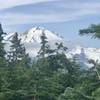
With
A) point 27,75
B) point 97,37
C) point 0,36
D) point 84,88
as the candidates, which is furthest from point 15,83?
point 0,36

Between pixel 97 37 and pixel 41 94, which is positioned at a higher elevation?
pixel 97 37

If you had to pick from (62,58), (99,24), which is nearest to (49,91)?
(99,24)

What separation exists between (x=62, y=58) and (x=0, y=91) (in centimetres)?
2511

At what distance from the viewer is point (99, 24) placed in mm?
14609

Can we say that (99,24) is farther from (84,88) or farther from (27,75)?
(27,75)

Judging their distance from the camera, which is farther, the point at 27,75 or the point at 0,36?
the point at 0,36

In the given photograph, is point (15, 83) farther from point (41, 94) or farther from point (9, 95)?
point (41, 94)

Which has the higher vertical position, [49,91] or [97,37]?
[97,37]

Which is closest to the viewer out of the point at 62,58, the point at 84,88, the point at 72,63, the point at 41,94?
the point at 84,88

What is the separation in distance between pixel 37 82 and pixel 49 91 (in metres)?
1.10

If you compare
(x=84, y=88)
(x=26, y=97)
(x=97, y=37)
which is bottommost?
(x=26, y=97)

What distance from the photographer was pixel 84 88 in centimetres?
1664

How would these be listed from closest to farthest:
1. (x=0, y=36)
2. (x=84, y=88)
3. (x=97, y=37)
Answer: (x=97, y=37) < (x=84, y=88) < (x=0, y=36)

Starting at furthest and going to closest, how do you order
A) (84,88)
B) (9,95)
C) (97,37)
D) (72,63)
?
(72,63)
(9,95)
(84,88)
(97,37)
